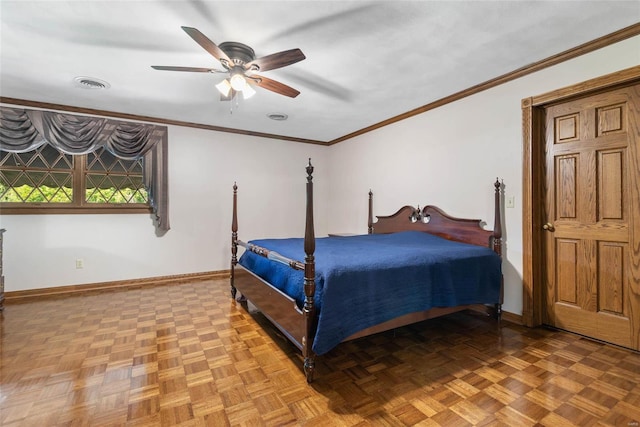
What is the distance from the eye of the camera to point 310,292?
179 cm

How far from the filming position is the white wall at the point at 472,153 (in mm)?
2468

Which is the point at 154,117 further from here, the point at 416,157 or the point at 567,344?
the point at 567,344

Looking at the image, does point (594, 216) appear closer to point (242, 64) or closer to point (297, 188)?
point (242, 64)

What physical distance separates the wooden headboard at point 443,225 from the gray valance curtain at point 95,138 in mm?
3075

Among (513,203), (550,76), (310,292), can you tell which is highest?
(550,76)

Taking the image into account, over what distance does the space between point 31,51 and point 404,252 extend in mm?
3356

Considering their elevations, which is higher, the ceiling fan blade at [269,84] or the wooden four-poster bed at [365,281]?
the ceiling fan blade at [269,84]

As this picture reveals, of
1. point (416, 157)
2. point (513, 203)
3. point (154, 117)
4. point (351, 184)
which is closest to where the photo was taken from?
point (513, 203)

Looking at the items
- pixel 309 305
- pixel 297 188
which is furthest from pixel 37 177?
pixel 309 305

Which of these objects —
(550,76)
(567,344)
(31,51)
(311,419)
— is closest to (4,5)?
(31,51)

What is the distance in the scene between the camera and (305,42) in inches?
87.5

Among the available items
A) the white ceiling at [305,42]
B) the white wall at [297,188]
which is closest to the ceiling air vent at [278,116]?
the white ceiling at [305,42]

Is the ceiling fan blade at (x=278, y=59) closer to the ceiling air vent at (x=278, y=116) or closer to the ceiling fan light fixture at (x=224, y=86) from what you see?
the ceiling fan light fixture at (x=224, y=86)

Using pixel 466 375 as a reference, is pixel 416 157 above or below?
Answer: above
